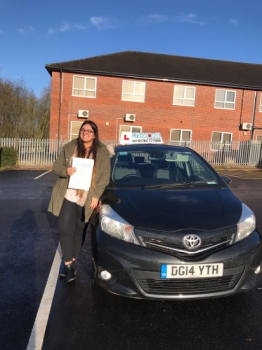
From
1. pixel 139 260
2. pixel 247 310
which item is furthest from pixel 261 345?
pixel 139 260

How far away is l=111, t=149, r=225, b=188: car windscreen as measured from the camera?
381 cm

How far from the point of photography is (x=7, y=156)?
54.6 ft

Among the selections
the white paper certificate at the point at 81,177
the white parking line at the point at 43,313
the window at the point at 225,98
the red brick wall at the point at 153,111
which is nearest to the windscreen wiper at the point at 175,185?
the white paper certificate at the point at 81,177

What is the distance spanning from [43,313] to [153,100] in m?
21.9

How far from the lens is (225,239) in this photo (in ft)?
8.96

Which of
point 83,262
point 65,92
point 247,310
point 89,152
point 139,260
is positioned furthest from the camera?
point 65,92

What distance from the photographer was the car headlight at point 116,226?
2.74 meters

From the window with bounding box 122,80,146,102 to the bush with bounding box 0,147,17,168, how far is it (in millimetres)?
9610

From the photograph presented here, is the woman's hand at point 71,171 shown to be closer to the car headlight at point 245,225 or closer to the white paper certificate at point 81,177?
the white paper certificate at point 81,177

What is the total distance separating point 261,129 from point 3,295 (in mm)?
Result: 25205

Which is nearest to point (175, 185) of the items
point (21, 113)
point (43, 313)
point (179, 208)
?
point (179, 208)

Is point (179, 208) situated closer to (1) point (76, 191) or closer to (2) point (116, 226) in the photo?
(2) point (116, 226)

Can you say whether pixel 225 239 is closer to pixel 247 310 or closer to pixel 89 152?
pixel 247 310

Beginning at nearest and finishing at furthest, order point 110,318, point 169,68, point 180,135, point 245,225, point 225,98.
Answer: point 110,318
point 245,225
point 180,135
point 225,98
point 169,68
